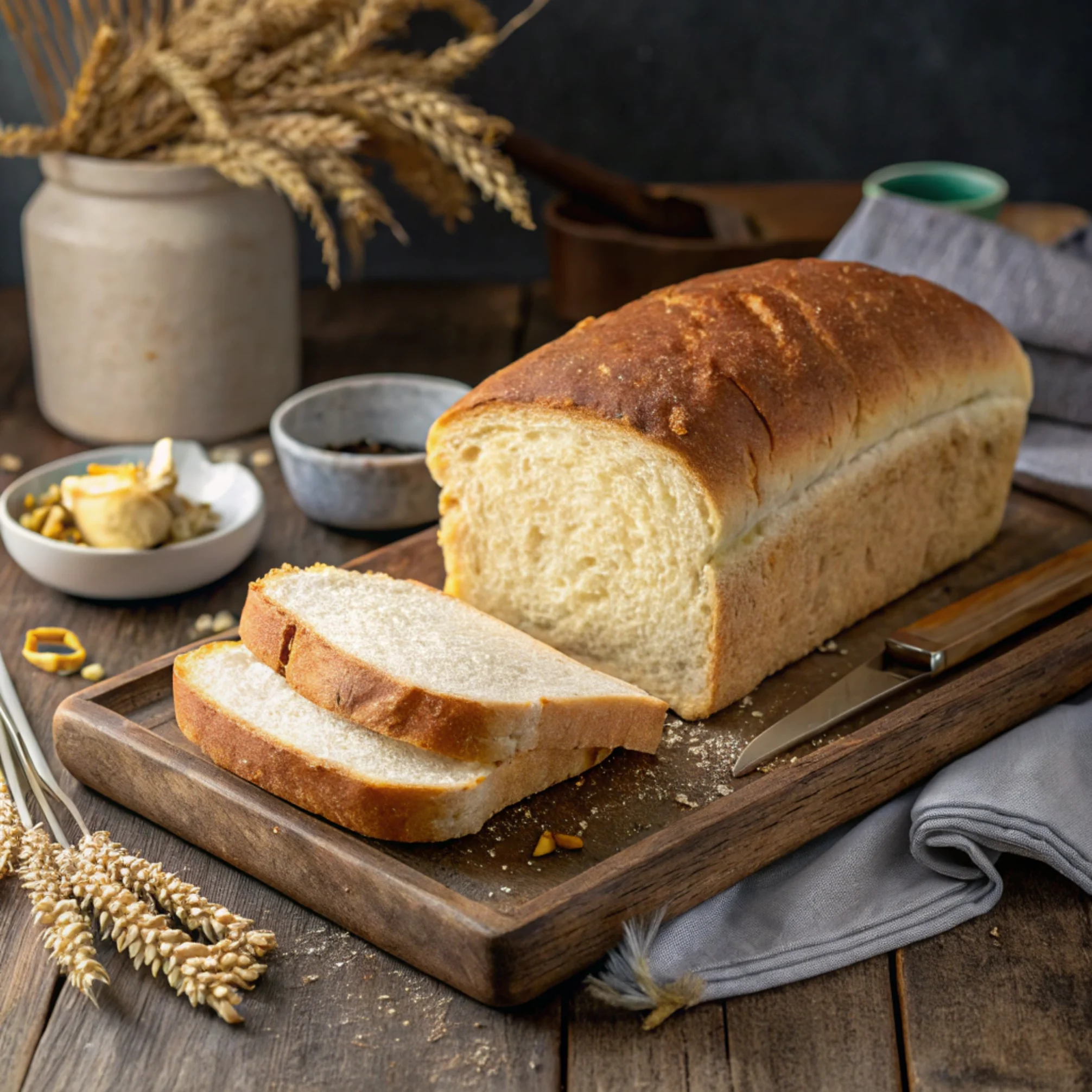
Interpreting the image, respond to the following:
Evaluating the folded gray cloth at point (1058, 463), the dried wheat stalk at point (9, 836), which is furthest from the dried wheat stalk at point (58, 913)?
the folded gray cloth at point (1058, 463)

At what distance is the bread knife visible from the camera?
6.61 feet

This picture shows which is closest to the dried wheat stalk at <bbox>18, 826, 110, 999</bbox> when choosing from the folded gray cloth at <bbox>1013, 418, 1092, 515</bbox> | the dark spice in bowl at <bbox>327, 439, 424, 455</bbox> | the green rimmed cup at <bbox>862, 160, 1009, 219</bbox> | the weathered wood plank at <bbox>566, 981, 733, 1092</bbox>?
the weathered wood plank at <bbox>566, 981, 733, 1092</bbox>

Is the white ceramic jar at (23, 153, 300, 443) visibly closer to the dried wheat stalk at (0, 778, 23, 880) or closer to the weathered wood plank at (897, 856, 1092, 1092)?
the dried wheat stalk at (0, 778, 23, 880)

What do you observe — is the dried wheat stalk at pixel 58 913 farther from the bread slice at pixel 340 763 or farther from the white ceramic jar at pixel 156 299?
the white ceramic jar at pixel 156 299

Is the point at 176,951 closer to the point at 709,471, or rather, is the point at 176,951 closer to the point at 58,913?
the point at 58,913

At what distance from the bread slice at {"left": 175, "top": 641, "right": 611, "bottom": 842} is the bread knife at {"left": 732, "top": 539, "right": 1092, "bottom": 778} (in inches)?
10.7

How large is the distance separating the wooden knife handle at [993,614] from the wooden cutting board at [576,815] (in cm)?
4

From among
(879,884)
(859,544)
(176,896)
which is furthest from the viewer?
(859,544)

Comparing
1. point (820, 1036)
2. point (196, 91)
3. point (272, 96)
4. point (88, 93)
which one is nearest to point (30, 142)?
point (88, 93)

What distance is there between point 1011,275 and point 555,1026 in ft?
6.80

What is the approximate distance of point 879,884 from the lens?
1.85m

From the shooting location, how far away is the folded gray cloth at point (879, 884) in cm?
169

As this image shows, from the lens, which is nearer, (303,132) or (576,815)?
(576,815)

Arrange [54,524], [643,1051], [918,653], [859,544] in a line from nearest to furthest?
[643,1051], [918,653], [859,544], [54,524]
